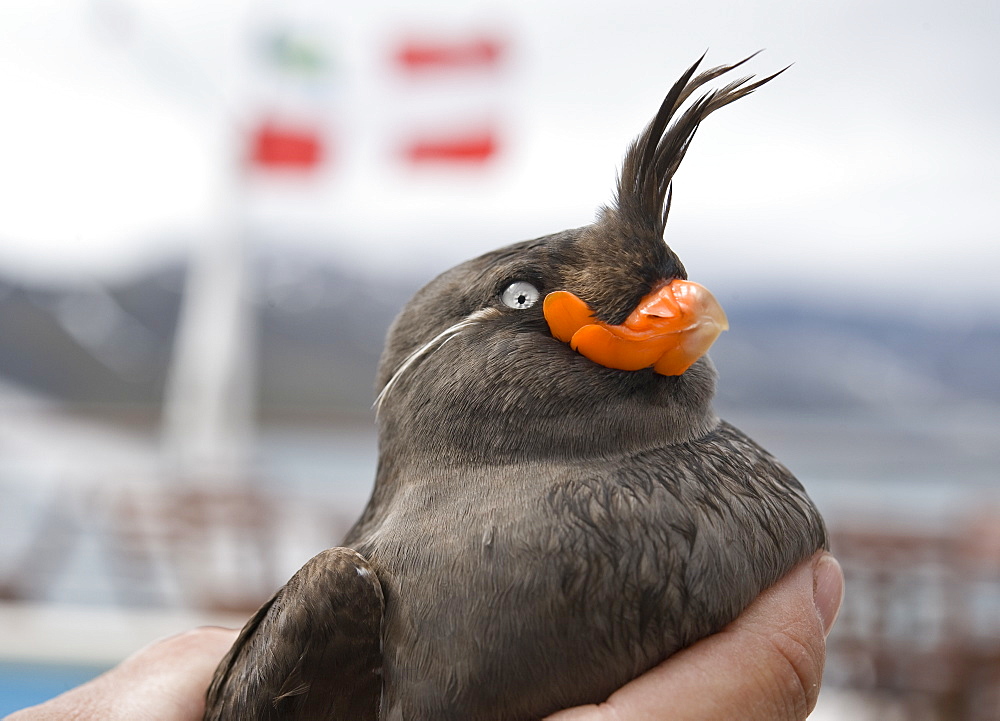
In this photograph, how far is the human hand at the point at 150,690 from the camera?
1.69 m

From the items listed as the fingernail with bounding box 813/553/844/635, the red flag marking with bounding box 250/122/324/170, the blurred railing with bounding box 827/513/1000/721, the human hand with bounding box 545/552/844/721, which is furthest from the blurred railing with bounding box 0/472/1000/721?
the human hand with bounding box 545/552/844/721

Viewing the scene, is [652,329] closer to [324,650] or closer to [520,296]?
[520,296]

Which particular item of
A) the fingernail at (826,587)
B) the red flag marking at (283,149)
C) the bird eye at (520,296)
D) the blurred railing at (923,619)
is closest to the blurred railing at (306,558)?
the blurred railing at (923,619)

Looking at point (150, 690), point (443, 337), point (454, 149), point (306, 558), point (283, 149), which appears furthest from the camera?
point (283, 149)

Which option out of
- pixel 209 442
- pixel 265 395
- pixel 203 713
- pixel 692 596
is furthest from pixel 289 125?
pixel 265 395

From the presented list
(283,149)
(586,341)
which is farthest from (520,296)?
(283,149)

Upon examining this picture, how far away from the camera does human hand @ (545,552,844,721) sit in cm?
126

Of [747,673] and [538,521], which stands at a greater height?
[538,521]

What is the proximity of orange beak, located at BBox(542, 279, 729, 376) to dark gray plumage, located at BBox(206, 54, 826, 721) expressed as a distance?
2cm

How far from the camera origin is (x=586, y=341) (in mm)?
1401

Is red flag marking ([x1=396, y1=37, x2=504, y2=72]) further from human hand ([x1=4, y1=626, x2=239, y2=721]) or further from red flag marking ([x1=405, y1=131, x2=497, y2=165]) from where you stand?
human hand ([x1=4, y1=626, x2=239, y2=721])

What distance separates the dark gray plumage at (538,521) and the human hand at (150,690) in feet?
0.63

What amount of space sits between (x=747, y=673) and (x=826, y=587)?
255 millimetres

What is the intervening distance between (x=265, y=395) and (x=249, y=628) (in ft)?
54.1
